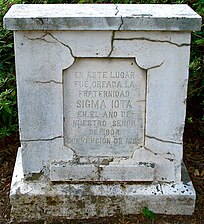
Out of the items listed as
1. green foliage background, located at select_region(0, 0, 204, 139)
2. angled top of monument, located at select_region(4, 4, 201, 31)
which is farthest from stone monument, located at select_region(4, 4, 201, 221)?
green foliage background, located at select_region(0, 0, 204, 139)

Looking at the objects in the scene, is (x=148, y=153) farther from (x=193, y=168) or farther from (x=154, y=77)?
(x=193, y=168)

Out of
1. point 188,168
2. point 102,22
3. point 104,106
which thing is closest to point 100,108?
point 104,106

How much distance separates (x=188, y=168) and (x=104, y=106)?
44.3 inches

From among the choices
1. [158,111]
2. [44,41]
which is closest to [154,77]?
[158,111]

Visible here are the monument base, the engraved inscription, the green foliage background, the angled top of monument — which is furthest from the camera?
the green foliage background

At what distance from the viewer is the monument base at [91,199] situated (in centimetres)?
311

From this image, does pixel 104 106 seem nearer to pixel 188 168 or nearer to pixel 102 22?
pixel 102 22

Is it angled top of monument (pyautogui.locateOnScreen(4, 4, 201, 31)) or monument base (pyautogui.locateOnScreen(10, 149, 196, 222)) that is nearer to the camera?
angled top of monument (pyautogui.locateOnScreen(4, 4, 201, 31))

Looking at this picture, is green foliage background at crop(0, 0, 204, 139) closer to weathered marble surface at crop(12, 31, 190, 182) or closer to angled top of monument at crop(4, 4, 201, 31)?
weathered marble surface at crop(12, 31, 190, 182)

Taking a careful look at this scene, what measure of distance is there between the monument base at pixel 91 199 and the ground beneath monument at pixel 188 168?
0.04 metres

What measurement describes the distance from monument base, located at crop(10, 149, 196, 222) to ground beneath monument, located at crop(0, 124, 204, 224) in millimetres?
45

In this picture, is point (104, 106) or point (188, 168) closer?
point (104, 106)

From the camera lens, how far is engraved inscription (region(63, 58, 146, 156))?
2932mm

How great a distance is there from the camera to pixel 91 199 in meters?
3.12
